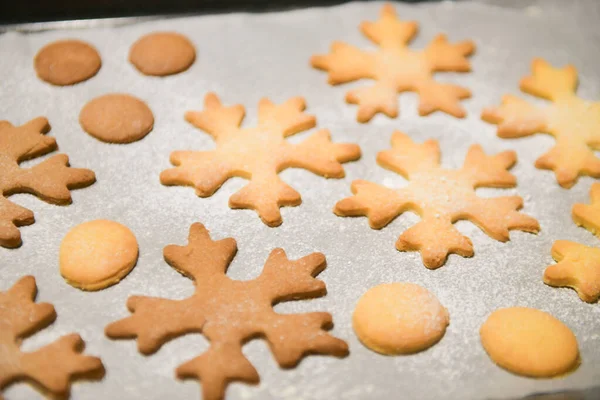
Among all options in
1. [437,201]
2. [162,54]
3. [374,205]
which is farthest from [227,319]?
[162,54]

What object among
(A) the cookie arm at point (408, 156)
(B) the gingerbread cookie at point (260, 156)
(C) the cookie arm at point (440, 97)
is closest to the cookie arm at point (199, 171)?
(B) the gingerbread cookie at point (260, 156)

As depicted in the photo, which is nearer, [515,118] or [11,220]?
[11,220]

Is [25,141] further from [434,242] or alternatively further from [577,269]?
[577,269]

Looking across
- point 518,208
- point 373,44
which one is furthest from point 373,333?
point 373,44

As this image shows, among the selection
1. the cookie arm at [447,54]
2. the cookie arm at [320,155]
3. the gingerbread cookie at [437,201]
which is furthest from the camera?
the cookie arm at [447,54]

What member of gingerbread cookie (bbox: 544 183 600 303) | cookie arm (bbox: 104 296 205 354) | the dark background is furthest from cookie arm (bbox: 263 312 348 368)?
the dark background

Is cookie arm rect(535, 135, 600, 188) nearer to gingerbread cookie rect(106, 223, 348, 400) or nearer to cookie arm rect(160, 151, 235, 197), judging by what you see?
gingerbread cookie rect(106, 223, 348, 400)

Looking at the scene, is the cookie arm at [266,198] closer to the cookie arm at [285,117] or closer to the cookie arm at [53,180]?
the cookie arm at [285,117]
